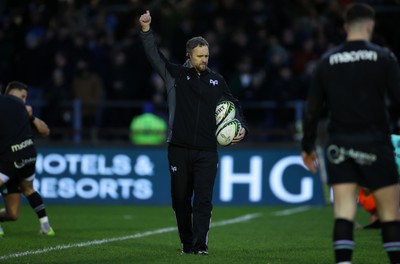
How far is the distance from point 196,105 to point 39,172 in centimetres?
1004

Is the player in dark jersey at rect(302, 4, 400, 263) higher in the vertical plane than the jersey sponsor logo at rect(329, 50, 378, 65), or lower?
lower

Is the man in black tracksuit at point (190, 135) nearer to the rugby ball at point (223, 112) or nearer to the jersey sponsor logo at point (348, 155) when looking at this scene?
the rugby ball at point (223, 112)

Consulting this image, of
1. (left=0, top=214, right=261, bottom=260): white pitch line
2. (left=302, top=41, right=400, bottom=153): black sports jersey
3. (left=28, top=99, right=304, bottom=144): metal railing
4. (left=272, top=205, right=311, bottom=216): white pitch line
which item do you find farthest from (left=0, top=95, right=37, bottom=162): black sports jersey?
(left=28, top=99, right=304, bottom=144): metal railing

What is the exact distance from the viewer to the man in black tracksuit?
10.6 m

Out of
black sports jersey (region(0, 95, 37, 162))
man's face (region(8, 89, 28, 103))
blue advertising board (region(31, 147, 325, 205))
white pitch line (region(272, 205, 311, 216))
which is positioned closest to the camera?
black sports jersey (region(0, 95, 37, 162))

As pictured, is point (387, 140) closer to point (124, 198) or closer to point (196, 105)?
point (196, 105)

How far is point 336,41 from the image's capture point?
70.4 ft

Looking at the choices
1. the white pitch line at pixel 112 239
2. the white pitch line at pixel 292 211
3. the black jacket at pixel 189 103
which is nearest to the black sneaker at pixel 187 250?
the black jacket at pixel 189 103

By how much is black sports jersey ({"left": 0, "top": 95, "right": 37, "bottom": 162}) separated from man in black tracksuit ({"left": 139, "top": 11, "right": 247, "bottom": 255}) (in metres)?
2.68

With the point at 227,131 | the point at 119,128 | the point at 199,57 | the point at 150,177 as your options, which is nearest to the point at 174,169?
the point at 227,131

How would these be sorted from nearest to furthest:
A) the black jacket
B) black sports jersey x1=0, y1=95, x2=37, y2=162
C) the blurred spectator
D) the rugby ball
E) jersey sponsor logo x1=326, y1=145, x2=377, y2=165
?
jersey sponsor logo x1=326, y1=145, x2=377, y2=165 → the black jacket → the rugby ball → black sports jersey x1=0, y1=95, x2=37, y2=162 → the blurred spectator

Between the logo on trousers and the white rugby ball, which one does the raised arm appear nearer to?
the white rugby ball

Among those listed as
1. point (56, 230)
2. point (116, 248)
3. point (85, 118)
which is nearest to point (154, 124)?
point (85, 118)

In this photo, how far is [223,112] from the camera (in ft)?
35.5
